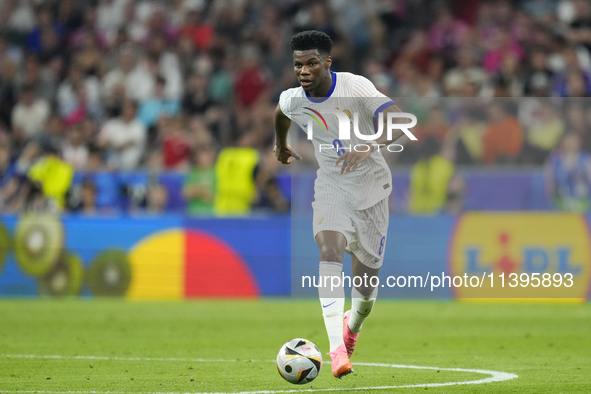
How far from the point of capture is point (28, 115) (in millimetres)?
18031

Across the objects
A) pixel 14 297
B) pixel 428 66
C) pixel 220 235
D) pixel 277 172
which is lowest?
pixel 14 297

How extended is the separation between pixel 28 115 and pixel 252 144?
556 cm

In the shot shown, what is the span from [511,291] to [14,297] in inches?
283

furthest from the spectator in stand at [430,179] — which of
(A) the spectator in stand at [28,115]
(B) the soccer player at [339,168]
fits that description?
(A) the spectator in stand at [28,115]

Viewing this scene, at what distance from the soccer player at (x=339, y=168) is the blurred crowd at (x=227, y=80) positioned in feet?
19.8

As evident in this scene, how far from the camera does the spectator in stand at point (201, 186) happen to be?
14.2 m

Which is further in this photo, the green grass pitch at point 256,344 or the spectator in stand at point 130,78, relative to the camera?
the spectator in stand at point 130,78

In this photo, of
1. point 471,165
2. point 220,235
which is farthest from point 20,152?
point 471,165

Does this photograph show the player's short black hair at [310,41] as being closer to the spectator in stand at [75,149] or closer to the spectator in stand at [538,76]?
the spectator in stand at [538,76]

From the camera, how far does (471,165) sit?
12.7 metres

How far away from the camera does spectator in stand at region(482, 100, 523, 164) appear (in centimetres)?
1255

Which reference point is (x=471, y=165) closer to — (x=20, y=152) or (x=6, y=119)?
(x=20, y=152)

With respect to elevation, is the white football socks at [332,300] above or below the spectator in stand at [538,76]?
below

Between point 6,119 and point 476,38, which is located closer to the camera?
point 476,38
